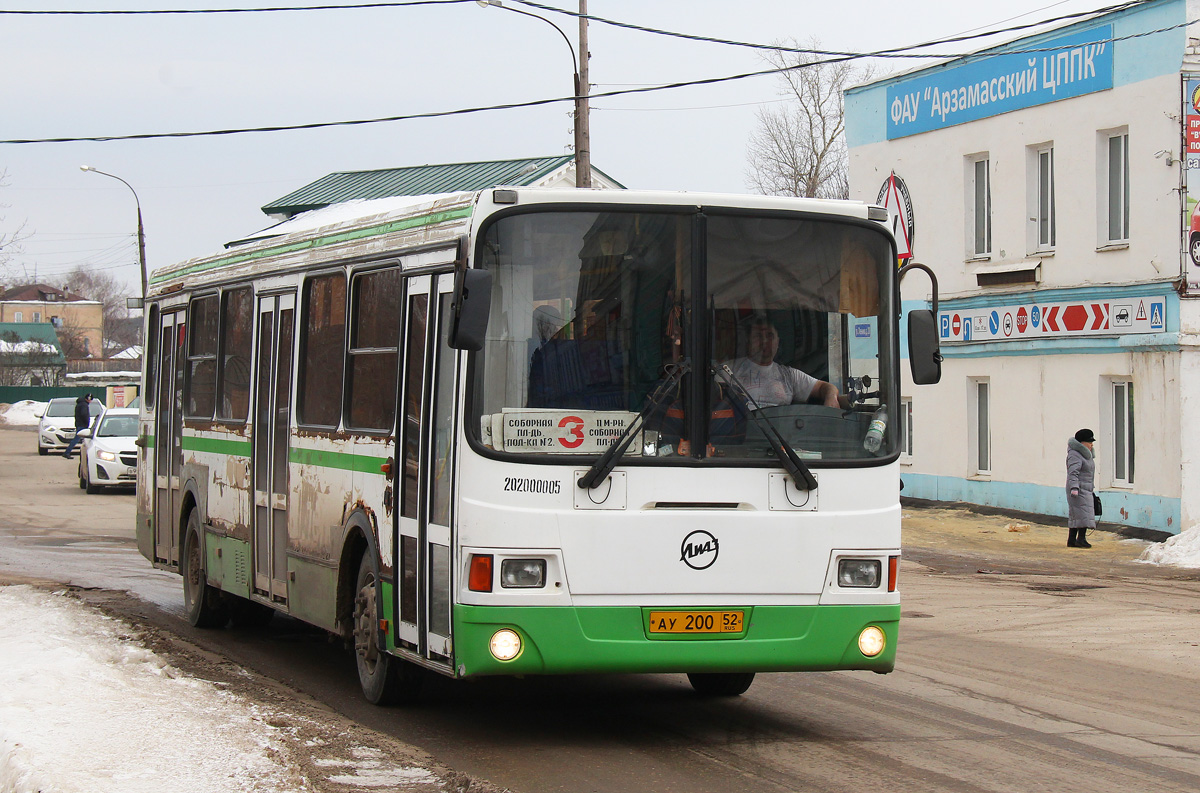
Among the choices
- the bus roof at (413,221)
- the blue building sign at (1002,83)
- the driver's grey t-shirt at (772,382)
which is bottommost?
the driver's grey t-shirt at (772,382)

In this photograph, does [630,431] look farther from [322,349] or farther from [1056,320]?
[1056,320]

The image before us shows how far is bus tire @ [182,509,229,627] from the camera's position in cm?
1210

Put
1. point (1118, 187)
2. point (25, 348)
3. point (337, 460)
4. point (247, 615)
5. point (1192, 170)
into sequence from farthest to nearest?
point (25, 348) < point (1118, 187) < point (1192, 170) < point (247, 615) < point (337, 460)

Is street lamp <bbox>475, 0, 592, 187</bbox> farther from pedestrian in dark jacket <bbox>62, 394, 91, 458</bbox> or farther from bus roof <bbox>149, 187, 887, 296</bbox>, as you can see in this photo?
Result: pedestrian in dark jacket <bbox>62, 394, 91, 458</bbox>

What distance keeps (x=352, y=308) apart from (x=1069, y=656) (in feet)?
19.4

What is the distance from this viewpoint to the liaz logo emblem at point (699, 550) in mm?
7477

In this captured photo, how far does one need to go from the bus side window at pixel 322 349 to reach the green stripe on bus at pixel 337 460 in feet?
0.61

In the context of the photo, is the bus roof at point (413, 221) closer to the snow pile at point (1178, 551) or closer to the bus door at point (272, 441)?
the bus door at point (272, 441)

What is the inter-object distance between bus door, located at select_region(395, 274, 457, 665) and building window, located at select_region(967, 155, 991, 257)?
19.6m

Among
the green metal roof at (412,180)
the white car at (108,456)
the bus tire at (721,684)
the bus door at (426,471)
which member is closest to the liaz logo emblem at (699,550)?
the bus door at (426,471)

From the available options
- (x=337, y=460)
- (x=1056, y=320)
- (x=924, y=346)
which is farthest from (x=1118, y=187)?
(x=337, y=460)

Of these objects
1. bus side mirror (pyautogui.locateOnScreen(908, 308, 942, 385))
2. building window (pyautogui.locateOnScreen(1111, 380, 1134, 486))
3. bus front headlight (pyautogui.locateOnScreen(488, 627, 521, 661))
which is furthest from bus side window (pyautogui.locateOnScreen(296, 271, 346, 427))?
building window (pyautogui.locateOnScreen(1111, 380, 1134, 486))

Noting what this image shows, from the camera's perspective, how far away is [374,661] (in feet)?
28.6

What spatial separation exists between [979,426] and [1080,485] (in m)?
5.44
